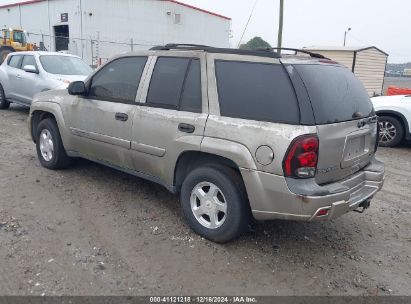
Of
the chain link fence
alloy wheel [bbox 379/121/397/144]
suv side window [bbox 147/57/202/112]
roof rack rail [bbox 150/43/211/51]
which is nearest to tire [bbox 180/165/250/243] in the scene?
suv side window [bbox 147/57/202/112]

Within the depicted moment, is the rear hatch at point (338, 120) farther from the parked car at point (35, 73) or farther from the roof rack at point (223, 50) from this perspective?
the parked car at point (35, 73)

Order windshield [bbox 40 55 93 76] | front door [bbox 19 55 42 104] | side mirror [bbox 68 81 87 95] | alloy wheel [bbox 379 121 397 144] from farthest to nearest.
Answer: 1. windshield [bbox 40 55 93 76]
2. front door [bbox 19 55 42 104]
3. alloy wheel [bbox 379 121 397 144]
4. side mirror [bbox 68 81 87 95]

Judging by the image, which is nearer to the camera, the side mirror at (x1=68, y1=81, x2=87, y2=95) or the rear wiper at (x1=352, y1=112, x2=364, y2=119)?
the rear wiper at (x1=352, y1=112, x2=364, y2=119)

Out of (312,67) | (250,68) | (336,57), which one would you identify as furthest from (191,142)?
(336,57)

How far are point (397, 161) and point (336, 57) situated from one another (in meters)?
13.9

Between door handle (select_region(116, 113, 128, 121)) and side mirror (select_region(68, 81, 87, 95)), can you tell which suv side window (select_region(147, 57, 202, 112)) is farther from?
side mirror (select_region(68, 81, 87, 95))

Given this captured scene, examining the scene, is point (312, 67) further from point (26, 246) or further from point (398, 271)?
point (26, 246)

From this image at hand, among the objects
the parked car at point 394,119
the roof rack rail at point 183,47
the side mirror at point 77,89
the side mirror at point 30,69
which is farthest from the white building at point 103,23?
the roof rack rail at point 183,47

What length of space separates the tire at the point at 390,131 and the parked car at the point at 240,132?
4.66 m

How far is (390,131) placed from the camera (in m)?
8.21

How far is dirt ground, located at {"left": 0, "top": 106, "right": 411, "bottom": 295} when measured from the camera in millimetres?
3023

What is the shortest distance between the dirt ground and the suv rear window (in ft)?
4.24

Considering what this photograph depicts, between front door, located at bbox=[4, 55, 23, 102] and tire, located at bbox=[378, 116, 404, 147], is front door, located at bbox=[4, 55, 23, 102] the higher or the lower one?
the higher one

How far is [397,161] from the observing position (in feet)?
23.7
